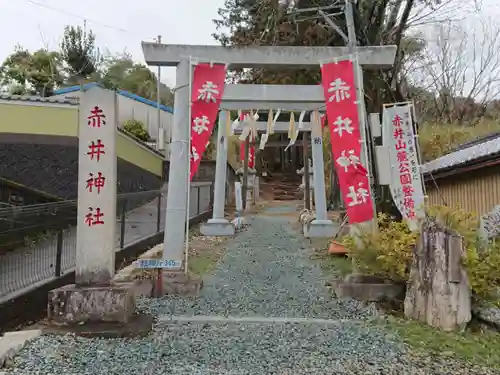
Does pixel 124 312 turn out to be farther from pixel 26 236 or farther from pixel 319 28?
pixel 319 28

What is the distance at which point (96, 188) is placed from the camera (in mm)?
5430

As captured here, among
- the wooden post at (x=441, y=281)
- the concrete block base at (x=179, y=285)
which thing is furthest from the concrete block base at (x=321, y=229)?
the wooden post at (x=441, y=281)


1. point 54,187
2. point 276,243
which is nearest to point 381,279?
point 276,243

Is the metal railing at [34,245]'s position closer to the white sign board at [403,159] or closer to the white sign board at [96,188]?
the white sign board at [96,188]

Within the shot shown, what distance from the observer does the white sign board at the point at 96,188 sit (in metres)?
5.38

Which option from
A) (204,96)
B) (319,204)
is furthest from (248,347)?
(319,204)

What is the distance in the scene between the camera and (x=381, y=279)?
665 centimetres

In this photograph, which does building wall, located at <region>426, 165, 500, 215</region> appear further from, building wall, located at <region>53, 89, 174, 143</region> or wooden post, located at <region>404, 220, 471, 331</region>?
building wall, located at <region>53, 89, 174, 143</region>

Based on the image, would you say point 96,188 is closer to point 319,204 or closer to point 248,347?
point 248,347

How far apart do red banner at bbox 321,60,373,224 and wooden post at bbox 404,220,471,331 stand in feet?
6.82

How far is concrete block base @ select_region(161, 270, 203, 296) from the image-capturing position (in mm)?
7023

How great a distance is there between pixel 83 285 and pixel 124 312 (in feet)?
1.86

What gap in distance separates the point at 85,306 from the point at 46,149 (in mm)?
12284

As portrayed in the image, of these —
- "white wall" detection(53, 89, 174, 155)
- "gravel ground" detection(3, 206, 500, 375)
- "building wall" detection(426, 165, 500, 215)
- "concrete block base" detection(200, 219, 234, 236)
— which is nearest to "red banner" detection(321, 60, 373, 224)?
"gravel ground" detection(3, 206, 500, 375)
